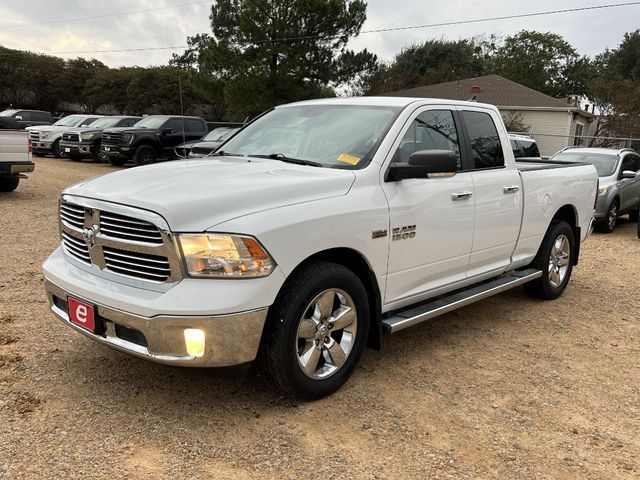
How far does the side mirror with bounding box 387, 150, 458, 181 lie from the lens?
145 inches

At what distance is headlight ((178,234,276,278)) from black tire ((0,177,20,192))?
1116 centimetres

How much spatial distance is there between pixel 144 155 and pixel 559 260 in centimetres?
1479

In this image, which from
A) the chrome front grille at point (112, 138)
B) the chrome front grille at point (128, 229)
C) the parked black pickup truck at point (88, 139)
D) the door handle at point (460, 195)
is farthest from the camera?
the parked black pickup truck at point (88, 139)

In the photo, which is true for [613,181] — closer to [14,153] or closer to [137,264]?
[137,264]

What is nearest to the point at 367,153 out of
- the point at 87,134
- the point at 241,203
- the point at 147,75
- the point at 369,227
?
the point at 369,227

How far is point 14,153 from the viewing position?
433 inches

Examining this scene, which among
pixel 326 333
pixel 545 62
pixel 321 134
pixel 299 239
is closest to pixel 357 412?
pixel 326 333

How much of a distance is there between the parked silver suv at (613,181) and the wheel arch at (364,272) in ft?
24.6

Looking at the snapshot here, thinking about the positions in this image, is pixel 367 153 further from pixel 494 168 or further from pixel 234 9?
pixel 234 9

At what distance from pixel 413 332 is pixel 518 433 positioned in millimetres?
1661

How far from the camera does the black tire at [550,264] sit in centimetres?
568

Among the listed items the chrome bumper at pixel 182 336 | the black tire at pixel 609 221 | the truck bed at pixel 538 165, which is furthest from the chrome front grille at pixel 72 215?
the black tire at pixel 609 221

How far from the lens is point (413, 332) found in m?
4.90

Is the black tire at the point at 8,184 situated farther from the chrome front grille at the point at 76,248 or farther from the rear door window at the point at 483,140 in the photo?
the rear door window at the point at 483,140
